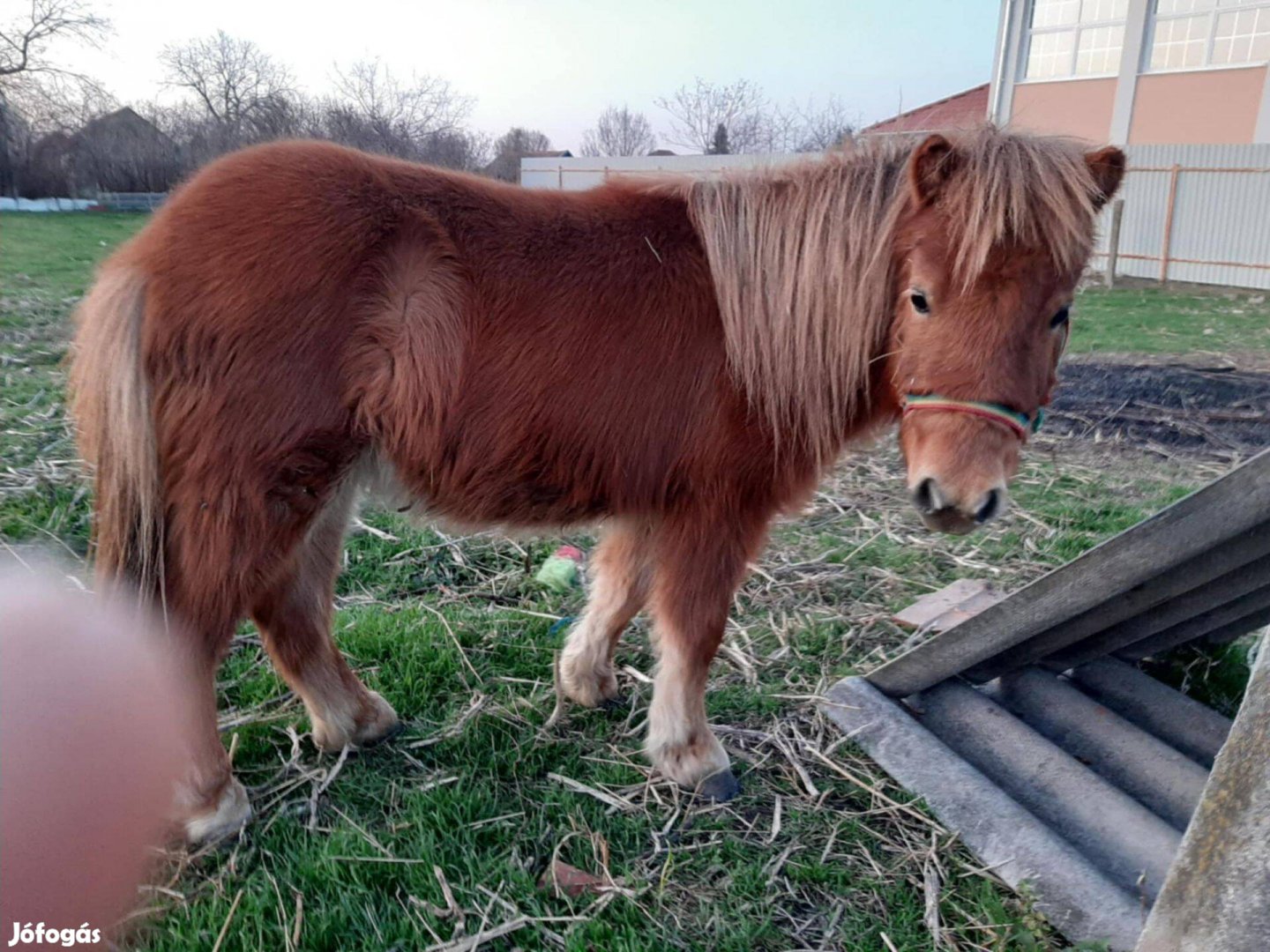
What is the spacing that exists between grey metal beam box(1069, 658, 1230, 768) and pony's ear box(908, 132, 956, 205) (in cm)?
202

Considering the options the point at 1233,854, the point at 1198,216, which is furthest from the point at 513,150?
the point at 1233,854

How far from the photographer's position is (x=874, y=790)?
103 inches

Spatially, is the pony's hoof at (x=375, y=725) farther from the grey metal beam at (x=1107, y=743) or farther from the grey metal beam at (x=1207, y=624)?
the grey metal beam at (x=1207, y=624)

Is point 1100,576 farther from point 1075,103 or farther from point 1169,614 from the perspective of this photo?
point 1075,103

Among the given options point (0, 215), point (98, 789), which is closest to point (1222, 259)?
point (98, 789)

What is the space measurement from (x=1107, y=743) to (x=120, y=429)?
3204mm

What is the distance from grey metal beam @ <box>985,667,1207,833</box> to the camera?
8.22 feet

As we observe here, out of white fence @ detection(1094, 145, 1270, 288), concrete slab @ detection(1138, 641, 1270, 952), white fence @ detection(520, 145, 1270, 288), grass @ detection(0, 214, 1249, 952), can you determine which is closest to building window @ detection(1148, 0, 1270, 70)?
white fence @ detection(520, 145, 1270, 288)

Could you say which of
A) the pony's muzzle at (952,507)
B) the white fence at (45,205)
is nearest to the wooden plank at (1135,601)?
the pony's muzzle at (952,507)

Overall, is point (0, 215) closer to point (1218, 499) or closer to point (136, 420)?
point (136, 420)

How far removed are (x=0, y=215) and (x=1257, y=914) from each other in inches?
1147

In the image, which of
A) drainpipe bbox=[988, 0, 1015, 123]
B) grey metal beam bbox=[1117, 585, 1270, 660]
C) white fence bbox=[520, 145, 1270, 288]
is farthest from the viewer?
drainpipe bbox=[988, 0, 1015, 123]

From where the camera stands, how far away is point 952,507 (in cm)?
211

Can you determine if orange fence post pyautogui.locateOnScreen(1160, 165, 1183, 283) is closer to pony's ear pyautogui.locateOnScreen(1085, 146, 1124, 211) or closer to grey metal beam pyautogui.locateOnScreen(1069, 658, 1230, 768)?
grey metal beam pyautogui.locateOnScreen(1069, 658, 1230, 768)
